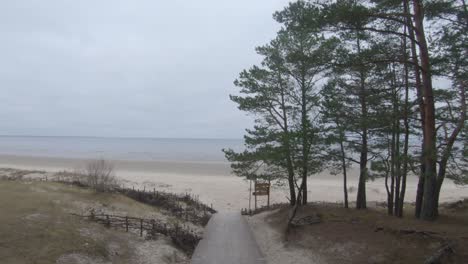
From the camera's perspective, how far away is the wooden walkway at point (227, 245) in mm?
12891

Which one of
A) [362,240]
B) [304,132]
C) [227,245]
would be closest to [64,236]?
[227,245]

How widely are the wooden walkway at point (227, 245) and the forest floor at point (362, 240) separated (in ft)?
1.93

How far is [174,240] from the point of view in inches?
562

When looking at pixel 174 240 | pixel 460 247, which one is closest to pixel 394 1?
pixel 460 247

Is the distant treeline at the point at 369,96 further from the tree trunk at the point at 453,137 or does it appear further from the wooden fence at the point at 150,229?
the wooden fence at the point at 150,229

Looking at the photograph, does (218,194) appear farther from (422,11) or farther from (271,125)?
(422,11)

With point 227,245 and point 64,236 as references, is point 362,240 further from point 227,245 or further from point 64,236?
point 64,236

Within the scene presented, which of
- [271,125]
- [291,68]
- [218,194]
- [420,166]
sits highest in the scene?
[291,68]

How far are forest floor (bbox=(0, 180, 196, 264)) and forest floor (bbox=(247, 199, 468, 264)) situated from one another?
14.5 feet

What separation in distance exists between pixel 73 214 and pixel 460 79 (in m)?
16.3

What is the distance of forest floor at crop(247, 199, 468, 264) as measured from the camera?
400 inches

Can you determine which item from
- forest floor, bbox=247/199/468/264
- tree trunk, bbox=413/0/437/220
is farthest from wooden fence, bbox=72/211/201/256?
tree trunk, bbox=413/0/437/220

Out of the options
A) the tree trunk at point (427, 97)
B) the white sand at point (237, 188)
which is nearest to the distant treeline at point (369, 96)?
the tree trunk at point (427, 97)

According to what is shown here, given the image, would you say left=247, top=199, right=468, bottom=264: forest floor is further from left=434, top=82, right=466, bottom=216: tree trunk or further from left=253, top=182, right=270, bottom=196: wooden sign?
left=253, top=182, right=270, bottom=196: wooden sign
